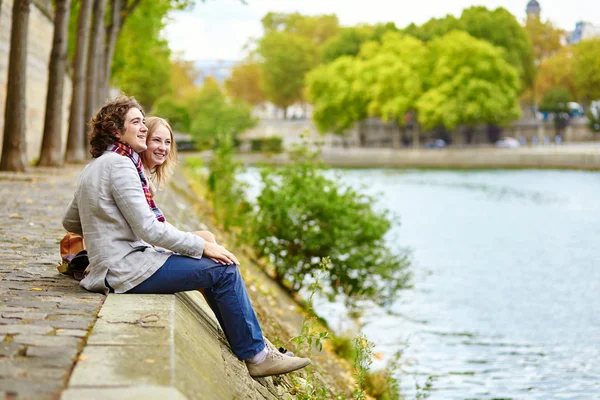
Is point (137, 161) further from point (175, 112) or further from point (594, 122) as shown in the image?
point (594, 122)

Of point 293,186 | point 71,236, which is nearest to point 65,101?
point 293,186

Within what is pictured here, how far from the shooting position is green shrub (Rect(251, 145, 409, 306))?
14477mm

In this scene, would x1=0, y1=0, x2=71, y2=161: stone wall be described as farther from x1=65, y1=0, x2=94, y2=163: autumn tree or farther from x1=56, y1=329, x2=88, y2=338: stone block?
x1=56, y1=329, x2=88, y2=338: stone block

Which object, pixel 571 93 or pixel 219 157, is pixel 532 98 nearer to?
pixel 571 93

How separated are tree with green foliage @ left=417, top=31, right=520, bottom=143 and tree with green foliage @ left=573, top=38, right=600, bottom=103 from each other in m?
16.5

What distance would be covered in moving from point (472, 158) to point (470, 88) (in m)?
5.66

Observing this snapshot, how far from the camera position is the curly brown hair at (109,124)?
5.55m

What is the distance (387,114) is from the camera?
82.5 metres

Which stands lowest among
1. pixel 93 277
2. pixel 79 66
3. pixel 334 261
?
pixel 334 261

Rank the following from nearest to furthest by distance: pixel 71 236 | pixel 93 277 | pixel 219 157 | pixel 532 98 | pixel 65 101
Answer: pixel 93 277 < pixel 71 236 < pixel 219 157 < pixel 65 101 < pixel 532 98

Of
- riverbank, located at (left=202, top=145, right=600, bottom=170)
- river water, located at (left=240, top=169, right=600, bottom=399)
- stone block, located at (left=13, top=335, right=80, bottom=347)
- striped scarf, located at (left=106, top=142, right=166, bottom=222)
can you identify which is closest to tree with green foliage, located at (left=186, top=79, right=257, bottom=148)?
riverbank, located at (left=202, top=145, right=600, bottom=170)

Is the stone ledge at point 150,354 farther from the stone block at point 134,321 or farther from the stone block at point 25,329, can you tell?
the stone block at point 25,329

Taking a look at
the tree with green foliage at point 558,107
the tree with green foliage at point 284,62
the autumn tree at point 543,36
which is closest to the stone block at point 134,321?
the tree with green foliage at point 558,107

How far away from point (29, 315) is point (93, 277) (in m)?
0.56
